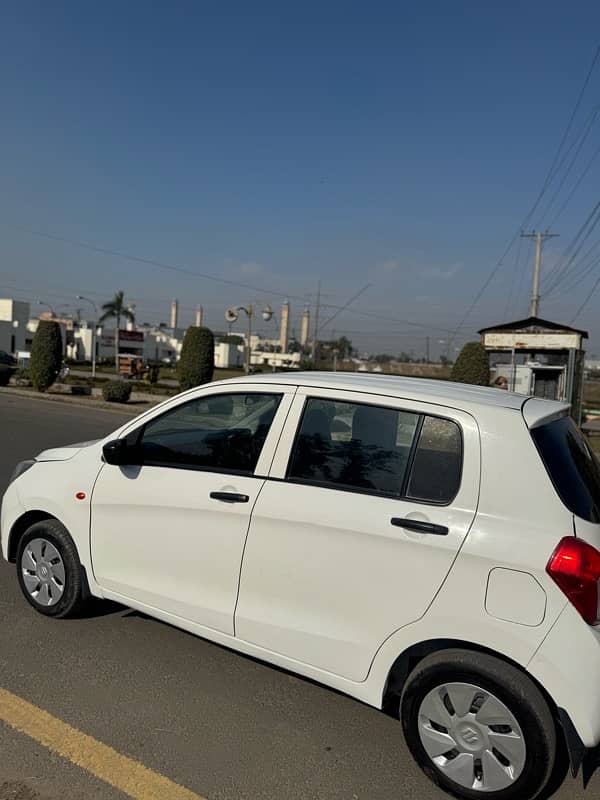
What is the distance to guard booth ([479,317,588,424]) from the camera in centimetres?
1542

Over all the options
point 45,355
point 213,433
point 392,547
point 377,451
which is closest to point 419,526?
point 392,547

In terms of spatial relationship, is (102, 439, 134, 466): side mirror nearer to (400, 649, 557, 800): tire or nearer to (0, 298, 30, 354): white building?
(400, 649, 557, 800): tire

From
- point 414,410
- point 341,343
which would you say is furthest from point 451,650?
point 341,343

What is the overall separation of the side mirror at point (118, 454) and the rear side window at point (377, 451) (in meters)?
1.03

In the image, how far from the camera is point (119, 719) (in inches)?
112

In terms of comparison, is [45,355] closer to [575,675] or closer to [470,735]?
[470,735]

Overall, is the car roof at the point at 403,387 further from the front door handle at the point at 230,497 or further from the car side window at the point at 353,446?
the front door handle at the point at 230,497

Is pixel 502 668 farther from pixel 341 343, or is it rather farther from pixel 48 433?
pixel 341 343

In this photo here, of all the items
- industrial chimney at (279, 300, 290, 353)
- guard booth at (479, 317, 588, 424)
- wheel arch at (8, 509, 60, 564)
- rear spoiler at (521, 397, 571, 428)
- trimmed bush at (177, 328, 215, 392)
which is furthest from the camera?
industrial chimney at (279, 300, 290, 353)

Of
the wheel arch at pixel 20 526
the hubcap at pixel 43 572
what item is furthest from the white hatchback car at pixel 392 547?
the wheel arch at pixel 20 526

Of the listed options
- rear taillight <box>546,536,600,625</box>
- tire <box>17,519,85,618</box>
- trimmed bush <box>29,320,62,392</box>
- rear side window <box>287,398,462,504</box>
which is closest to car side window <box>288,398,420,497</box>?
rear side window <box>287,398,462,504</box>

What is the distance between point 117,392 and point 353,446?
63.5 feet

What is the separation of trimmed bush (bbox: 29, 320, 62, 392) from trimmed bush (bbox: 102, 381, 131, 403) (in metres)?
3.43

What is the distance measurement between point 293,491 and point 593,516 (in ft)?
4.17
